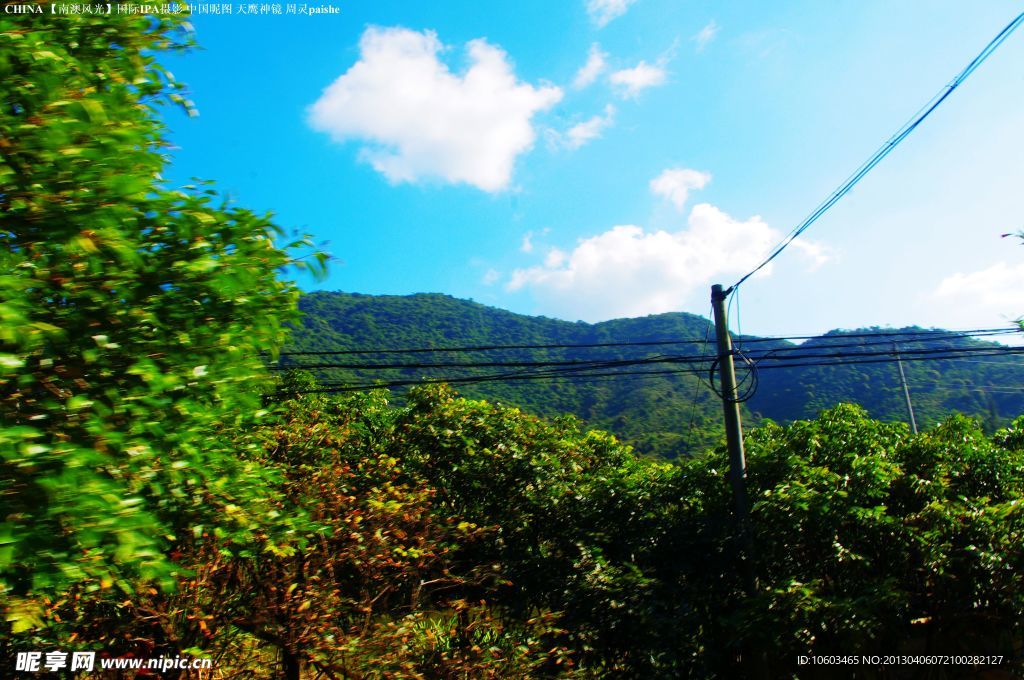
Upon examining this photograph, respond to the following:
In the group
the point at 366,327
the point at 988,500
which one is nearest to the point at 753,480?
the point at 988,500

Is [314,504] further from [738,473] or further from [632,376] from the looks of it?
[632,376]

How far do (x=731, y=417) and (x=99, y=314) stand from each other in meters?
7.91

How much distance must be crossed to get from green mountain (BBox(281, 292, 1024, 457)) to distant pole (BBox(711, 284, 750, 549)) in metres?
21.5

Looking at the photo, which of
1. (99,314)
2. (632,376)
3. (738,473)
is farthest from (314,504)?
(632,376)

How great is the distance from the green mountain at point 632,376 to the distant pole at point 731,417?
70.6 feet

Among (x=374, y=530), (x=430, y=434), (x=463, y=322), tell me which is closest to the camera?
(x=374, y=530)

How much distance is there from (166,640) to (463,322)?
63.9 m

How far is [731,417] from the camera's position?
8.81 m

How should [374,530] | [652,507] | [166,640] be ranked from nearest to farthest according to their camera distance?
[166,640]
[374,530]
[652,507]

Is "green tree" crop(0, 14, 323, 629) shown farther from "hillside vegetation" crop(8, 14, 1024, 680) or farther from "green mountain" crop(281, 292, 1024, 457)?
"green mountain" crop(281, 292, 1024, 457)

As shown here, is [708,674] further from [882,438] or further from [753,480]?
[882,438]

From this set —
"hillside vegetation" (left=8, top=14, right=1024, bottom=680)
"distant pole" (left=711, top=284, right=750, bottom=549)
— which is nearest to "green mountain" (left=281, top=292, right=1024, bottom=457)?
"hillside vegetation" (left=8, top=14, right=1024, bottom=680)

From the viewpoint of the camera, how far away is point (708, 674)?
26.2ft

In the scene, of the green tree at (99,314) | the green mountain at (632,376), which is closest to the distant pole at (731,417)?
the green tree at (99,314)
